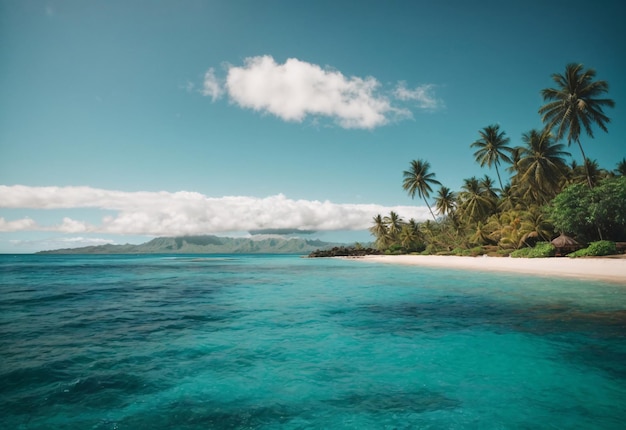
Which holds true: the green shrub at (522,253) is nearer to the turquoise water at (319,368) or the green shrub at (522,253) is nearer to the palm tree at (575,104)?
the palm tree at (575,104)

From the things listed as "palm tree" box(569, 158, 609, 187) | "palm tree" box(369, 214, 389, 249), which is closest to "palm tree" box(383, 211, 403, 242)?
"palm tree" box(369, 214, 389, 249)

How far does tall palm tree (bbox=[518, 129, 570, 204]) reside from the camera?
113 ft

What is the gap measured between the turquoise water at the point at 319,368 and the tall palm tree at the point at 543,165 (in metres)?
28.4

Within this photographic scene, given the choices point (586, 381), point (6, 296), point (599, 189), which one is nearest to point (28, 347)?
point (586, 381)

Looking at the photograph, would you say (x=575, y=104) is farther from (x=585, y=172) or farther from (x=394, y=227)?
(x=394, y=227)

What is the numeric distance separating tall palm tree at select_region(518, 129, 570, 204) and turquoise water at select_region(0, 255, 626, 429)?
93.1ft

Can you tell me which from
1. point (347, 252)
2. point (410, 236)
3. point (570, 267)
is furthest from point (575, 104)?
point (347, 252)

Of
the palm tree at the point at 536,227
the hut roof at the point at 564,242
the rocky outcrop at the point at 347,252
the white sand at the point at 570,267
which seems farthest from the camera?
the rocky outcrop at the point at 347,252

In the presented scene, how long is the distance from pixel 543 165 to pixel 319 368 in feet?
129

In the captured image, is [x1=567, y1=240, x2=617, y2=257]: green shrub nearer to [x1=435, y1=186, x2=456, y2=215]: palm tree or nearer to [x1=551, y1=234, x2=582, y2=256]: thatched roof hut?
[x1=551, y1=234, x2=582, y2=256]: thatched roof hut

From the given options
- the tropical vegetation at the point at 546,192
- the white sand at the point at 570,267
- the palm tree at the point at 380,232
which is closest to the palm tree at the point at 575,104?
the tropical vegetation at the point at 546,192

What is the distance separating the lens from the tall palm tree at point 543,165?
34375 mm

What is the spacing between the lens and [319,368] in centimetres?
590

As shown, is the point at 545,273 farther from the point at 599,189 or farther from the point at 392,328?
the point at 392,328
